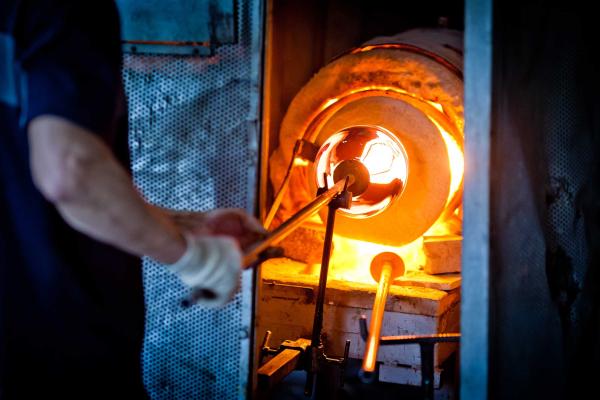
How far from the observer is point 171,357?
2.38m

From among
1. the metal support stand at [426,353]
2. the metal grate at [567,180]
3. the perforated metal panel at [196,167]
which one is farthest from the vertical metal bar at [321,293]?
the metal grate at [567,180]

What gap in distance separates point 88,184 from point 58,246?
0.41m

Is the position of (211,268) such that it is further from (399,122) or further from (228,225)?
(399,122)

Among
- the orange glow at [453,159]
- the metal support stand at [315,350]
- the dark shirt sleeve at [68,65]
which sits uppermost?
the orange glow at [453,159]

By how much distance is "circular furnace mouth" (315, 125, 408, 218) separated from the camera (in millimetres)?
3301

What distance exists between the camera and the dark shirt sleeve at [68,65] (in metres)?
1.41

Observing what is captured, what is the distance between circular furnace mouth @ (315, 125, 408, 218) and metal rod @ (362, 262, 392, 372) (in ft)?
1.23

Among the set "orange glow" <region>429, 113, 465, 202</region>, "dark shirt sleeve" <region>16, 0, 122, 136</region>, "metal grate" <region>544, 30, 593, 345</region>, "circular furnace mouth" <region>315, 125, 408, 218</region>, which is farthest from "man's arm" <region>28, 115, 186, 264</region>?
"orange glow" <region>429, 113, 465, 202</region>

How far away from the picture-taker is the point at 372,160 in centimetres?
337

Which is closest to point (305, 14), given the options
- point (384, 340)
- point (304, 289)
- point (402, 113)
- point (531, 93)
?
point (402, 113)

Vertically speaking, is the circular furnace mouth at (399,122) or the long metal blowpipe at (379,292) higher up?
the circular furnace mouth at (399,122)

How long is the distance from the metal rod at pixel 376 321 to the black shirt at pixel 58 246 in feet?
2.76

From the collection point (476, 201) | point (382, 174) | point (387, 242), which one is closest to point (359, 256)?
point (387, 242)

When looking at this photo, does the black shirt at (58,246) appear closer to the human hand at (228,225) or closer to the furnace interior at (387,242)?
the human hand at (228,225)
